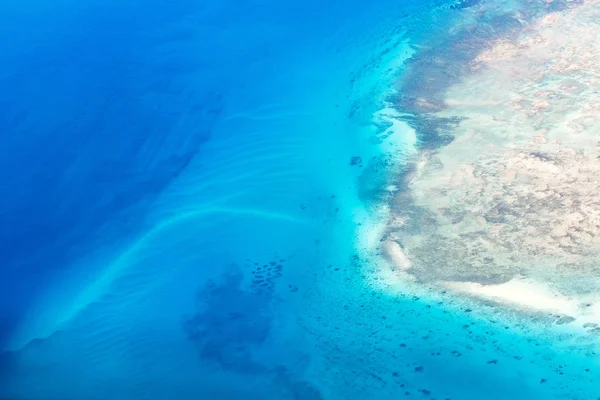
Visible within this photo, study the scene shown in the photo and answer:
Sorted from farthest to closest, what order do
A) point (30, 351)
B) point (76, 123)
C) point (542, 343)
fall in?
point (76, 123), point (30, 351), point (542, 343)

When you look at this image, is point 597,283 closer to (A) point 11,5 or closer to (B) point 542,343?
(B) point 542,343

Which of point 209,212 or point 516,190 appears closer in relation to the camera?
point 516,190

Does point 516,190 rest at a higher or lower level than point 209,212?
higher

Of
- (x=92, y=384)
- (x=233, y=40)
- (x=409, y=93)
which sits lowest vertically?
(x=92, y=384)

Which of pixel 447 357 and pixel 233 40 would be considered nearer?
pixel 447 357

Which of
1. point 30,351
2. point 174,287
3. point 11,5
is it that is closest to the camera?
point 30,351

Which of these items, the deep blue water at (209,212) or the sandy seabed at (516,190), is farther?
the sandy seabed at (516,190)

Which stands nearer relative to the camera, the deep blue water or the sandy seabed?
the deep blue water

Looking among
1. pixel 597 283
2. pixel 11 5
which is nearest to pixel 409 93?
pixel 597 283
